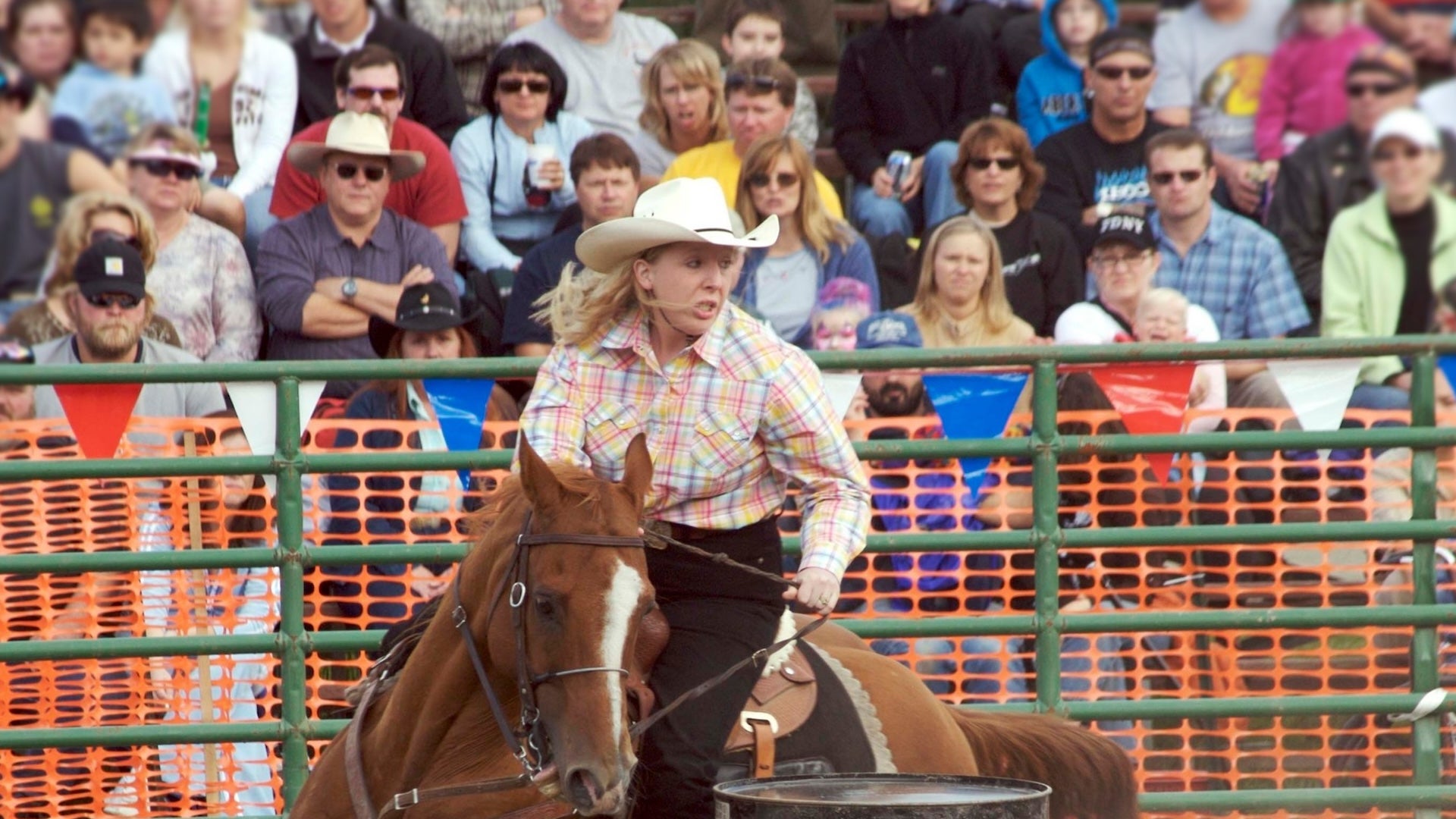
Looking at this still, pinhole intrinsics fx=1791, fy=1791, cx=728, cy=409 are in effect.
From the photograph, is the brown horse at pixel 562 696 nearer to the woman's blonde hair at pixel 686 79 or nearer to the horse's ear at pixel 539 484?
the horse's ear at pixel 539 484

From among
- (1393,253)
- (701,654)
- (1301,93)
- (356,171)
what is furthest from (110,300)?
(1301,93)

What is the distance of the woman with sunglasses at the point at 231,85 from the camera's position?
29.1ft

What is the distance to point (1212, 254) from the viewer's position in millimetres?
8648

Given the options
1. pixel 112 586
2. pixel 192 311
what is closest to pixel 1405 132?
pixel 192 311

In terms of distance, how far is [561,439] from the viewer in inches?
178

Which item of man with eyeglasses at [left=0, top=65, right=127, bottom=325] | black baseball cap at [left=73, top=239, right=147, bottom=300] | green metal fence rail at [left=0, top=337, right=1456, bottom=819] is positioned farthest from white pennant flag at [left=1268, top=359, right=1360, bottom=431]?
man with eyeglasses at [left=0, top=65, right=127, bottom=325]

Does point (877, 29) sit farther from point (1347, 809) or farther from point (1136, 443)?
point (1347, 809)

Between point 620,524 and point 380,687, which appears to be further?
point 380,687

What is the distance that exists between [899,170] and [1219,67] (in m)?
2.19

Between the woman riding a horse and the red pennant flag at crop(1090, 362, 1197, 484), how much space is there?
2278 mm

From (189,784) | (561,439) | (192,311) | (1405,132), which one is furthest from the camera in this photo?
(1405,132)

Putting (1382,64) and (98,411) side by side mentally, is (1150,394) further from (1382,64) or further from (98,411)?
(1382,64)

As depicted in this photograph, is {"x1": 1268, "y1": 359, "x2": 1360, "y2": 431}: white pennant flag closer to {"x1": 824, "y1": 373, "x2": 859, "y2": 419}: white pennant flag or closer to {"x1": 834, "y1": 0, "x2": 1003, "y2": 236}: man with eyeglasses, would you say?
{"x1": 824, "y1": 373, "x2": 859, "y2": 419}: white pennant flag

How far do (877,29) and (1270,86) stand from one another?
7.45 feet
